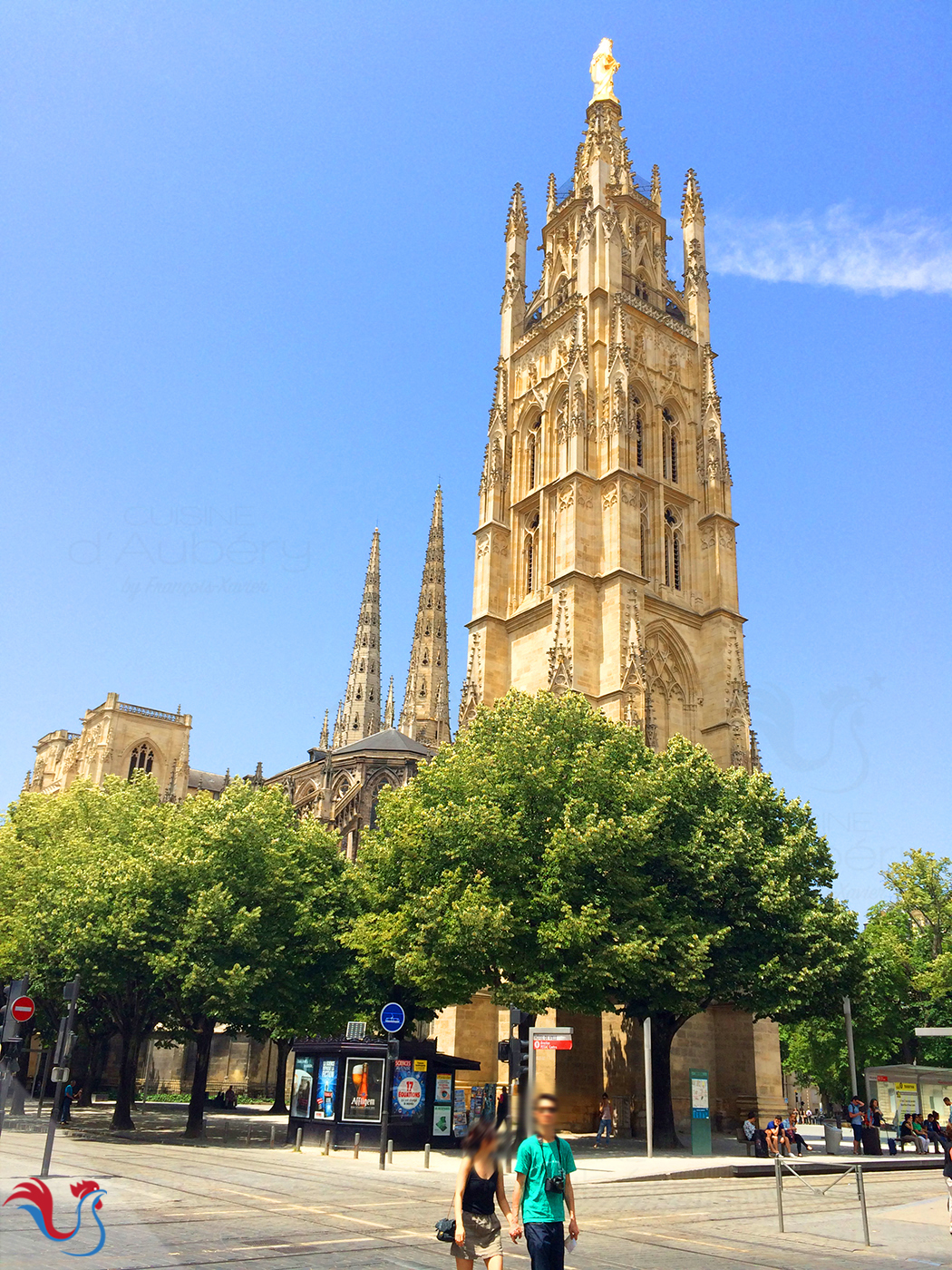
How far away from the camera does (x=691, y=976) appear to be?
80.2 feet

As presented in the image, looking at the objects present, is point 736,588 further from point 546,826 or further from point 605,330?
point 546,826

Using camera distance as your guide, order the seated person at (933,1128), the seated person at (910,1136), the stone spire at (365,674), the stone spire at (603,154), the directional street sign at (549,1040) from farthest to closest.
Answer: the stone spire at (365,674) → the stone spire at (603,154) → the seated person at (910,1136) → the seated person at (933,1128) → the directional street sign at (549,1040)

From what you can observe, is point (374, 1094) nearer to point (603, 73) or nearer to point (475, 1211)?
point (475, 1211)

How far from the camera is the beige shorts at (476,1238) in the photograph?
6.94m

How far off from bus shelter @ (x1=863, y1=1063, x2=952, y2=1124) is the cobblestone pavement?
42.3ft

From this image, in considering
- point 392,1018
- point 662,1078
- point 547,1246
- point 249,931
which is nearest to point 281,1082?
point 249,931

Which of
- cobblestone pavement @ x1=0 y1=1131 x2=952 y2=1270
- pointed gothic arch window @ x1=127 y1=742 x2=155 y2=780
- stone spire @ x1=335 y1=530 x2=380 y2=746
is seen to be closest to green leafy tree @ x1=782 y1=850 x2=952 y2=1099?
cobblestone pavement @ x1=0 y1=1131 x2=952 y2=1270

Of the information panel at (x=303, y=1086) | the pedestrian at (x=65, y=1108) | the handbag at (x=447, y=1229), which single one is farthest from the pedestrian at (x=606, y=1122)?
the handbag at (x=447, y=1229)

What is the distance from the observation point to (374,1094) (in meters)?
23.3

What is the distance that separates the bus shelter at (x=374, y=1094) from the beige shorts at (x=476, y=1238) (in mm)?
16364

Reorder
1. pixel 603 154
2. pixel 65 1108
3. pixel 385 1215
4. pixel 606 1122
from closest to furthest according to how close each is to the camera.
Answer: pixel 385 1215 → pixel 606 1122 → pixel 65 1108 → pixel 603 154

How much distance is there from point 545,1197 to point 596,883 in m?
18.8

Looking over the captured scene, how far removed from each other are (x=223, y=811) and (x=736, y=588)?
24.4m

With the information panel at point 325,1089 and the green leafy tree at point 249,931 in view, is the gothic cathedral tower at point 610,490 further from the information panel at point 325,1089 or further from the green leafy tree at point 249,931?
the information panel at point 325,1089
